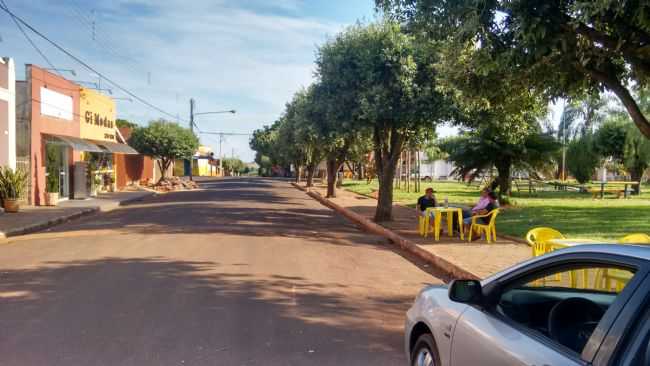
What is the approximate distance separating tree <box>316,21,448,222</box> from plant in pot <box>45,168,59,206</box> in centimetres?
1257

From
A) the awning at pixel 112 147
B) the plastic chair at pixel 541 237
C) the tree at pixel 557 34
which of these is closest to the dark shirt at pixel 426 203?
the tree at pixel 557 34

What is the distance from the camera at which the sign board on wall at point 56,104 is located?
2323cm

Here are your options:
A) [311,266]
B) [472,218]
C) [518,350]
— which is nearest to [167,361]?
[518,350]

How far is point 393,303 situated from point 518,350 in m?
4.49

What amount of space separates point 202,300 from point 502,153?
17598 mm

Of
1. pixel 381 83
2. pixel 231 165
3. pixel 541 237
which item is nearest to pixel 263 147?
pixel 231 165

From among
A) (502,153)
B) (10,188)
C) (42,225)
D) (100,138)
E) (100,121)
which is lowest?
(42,225)

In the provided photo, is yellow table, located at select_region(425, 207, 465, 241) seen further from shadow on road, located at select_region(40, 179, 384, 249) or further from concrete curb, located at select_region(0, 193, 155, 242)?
concrete curb, located at select_region(0, 193, 155, 242)

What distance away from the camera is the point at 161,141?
133 ft

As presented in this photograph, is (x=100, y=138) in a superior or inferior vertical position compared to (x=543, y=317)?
superior

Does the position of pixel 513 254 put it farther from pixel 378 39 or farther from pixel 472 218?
pixel 378 39

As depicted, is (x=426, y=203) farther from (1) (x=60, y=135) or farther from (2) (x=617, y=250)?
(1) (x=60, y=135)

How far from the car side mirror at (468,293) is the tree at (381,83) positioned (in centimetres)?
1163

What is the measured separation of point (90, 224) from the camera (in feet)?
55.4
